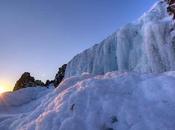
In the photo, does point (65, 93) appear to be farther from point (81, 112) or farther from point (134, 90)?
point (134, 90)

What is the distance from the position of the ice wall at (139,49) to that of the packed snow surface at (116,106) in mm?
22537

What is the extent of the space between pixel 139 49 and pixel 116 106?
102ft

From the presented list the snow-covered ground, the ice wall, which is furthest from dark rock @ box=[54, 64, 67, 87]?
the snow-covered ground

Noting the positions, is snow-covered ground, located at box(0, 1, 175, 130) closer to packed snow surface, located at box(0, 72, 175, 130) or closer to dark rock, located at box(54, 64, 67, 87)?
packed snow surface, located at box(0, 72, 175, 130)

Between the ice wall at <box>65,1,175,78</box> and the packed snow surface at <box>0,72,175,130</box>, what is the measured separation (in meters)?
22.5

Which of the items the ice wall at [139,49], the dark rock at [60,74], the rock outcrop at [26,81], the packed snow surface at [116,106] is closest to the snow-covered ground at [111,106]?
the packed snow surface at [116,106]

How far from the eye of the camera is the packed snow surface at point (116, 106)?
27.7ft

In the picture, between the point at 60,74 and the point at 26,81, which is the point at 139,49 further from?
the point at 60,74

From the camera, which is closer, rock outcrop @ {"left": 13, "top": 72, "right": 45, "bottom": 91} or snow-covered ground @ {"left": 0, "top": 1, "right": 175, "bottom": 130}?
snow-covered ground @ {"left": 0, "top": 1, "right": 175, "bottom": 130}

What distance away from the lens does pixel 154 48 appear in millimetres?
35406

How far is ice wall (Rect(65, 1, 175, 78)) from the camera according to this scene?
3422 centimetres

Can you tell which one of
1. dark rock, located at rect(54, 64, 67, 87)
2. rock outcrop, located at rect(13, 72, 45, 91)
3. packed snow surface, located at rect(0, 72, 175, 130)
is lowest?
packed snow surface, located at rect(0, 72, 175, 130)

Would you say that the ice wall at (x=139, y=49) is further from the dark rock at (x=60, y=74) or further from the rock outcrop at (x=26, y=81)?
the dark rock at (x=60, y=74)

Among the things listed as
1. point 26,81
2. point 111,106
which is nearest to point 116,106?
point 111,106
